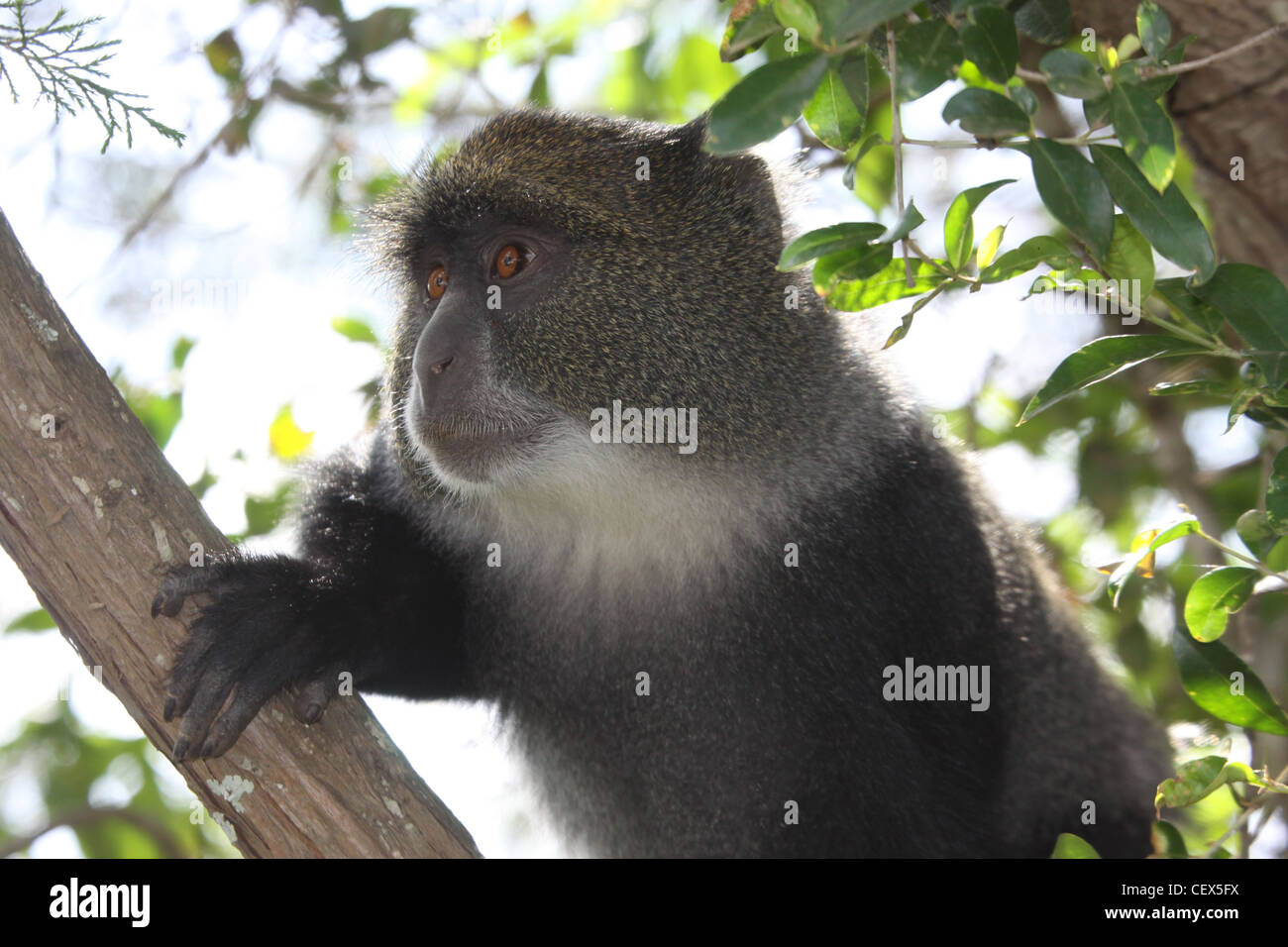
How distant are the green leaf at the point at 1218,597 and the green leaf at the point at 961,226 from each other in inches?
45.3

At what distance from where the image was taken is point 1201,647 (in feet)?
12.0

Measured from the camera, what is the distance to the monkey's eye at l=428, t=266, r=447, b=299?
4.75 metres

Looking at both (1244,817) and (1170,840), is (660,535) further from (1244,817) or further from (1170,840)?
(1244,817)

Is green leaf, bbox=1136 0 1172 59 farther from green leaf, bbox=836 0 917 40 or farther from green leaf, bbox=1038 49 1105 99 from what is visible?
green leaf, bbox=836 0 917 40

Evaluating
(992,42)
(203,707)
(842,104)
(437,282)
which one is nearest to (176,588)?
(203,707)

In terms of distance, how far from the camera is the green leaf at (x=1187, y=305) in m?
3.42

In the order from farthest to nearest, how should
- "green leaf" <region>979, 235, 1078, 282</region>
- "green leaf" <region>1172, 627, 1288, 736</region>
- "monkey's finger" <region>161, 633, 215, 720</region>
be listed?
"monkey's finger" <region>161, 633, 215, 720</region> < "green leaf" <region>1172, 627, 1288, 736</region> < "green leaf" <region>979, 235, 1078, 282</region>

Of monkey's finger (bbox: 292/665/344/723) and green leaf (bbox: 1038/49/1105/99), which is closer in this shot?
green leaf (bbox: 1038/49/1105/99)

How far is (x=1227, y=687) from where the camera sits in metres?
3.60

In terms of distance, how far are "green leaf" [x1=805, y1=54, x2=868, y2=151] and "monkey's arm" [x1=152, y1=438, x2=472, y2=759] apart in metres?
2.35

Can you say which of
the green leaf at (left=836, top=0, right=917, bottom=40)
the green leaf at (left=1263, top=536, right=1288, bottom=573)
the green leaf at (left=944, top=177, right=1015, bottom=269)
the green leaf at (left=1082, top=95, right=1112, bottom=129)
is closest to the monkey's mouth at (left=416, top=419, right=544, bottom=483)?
the green leaf at (left=944, top=177, right=1015, bottom=269)

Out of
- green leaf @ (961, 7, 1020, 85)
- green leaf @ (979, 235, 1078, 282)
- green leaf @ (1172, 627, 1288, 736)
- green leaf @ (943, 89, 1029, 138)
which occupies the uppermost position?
green leaf @ (961, 7, 1020, 85)

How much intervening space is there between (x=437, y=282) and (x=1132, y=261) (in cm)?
262

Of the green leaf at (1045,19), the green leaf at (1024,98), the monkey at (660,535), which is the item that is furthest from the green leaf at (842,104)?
the monkey at (660,535)
